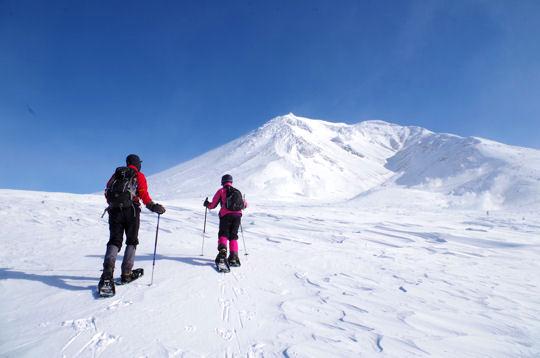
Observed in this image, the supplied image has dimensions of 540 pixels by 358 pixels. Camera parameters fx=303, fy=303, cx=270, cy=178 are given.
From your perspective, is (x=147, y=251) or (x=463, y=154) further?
(x=463, y=154)

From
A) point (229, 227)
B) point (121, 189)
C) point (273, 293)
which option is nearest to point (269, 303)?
point (273, 293)

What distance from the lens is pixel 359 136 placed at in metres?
124

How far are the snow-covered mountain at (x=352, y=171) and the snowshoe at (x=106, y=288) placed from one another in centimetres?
3808

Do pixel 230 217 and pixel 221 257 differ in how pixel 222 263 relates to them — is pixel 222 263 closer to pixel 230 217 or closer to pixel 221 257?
pixel 221 257

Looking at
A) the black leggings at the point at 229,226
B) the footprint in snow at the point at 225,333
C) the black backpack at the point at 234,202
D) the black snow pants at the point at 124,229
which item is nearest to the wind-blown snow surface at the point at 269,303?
the footprint in snow at the point at 225,333

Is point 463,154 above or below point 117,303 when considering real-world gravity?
above

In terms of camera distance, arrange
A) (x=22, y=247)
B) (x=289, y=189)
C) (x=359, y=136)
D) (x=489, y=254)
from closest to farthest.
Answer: (x=22, y=247), (x=489, y=254), (x=289, y=189), (x=359, y=136)

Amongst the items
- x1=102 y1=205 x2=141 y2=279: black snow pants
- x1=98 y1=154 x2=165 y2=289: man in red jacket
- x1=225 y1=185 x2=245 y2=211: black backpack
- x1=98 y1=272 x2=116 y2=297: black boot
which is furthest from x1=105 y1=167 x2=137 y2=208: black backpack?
x1=225 y1=185 x2=245 y2=211: black backpack

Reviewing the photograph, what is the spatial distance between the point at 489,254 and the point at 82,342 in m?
10.7

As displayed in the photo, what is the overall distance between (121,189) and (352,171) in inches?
2906

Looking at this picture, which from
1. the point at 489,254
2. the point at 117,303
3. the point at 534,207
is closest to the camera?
the point at 117,303

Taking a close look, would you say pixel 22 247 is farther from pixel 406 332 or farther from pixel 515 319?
pixel 515 319

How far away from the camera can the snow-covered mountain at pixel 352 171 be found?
39.5 metres

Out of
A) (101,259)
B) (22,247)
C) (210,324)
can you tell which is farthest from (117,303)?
(22,247)
